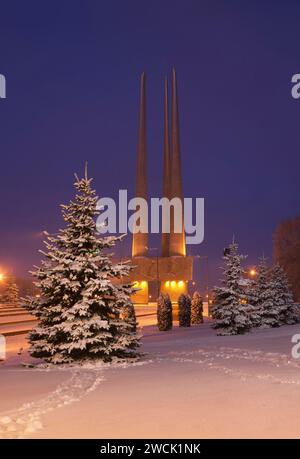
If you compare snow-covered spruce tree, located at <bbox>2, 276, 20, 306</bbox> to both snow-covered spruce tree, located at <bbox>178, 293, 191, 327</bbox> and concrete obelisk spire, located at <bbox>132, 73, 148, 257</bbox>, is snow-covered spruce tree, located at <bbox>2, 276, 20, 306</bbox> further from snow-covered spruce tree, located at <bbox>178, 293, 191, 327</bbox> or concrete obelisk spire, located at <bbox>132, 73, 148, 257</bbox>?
snow-covered spruce tree, located at <bbox>178, 293, 191, 327</bbox>

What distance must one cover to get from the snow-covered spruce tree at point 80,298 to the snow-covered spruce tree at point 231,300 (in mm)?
11281

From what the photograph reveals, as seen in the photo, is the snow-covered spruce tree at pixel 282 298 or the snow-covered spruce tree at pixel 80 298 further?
the snow-covered spruce tree at pixel 282 298

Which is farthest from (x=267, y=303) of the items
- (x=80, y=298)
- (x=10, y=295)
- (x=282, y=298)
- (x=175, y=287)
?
(x=175, y=287)

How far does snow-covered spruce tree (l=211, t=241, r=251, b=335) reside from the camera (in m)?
26.3

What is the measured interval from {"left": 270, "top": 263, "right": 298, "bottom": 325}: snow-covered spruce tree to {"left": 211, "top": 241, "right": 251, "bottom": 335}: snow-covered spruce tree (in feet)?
20.3

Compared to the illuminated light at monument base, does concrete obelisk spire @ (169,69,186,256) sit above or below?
above

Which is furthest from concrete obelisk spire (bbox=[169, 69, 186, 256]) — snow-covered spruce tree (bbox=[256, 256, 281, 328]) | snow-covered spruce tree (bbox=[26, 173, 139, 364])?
snow-covered spruce tree (bbox=[26, 173, 139, 364])

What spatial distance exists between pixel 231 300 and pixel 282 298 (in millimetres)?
8105

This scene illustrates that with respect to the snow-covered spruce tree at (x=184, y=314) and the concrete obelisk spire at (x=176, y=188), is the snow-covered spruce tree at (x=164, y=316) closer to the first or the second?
the snow-covered spruce tree at (x=184, y=314)

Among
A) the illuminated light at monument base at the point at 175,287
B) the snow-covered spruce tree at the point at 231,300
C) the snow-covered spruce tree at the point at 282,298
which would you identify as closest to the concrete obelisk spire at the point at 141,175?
the illuminated light at monument base at the point at 175,287

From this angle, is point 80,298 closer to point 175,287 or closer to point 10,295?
point 10,295

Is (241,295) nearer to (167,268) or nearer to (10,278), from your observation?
(10,278)

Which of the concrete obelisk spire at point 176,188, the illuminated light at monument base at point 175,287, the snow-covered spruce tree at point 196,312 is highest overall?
the concrete obelisk spire at point 176,188

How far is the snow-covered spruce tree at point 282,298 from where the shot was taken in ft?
107
